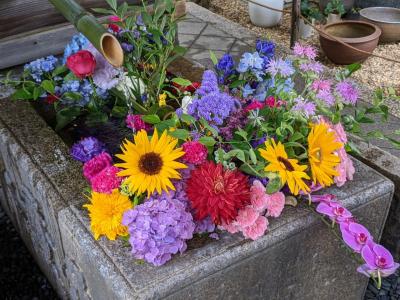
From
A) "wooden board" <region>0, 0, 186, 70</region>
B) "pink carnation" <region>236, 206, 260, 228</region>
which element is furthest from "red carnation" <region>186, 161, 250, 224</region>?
"wooden board" <region>0, 0, 186, 70</region>

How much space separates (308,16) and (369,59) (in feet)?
2.78

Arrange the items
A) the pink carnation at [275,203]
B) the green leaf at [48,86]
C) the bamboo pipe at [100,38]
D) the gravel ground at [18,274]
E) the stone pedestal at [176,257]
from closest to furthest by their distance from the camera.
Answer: the bamboo pipe at [100,38] < the stone pedestal at [176,257] < the pink carnation at [275,203] < the green leaf at [48,86] < the gravel ground at [18,274]

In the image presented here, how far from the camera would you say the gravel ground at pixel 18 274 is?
2.22 metres

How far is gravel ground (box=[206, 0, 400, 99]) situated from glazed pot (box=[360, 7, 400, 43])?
72 millimetres

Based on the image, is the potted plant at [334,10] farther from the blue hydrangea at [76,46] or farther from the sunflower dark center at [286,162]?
the sunflower dark center at [286,162]

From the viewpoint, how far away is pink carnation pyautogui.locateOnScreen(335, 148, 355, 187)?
1525 mm

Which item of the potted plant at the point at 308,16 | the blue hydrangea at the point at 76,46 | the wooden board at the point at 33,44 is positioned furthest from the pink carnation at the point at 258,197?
the potted plant at the point at 308,16

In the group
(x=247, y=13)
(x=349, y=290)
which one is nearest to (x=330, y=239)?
(x=349, y=290)

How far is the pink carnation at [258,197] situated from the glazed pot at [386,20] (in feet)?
10.5

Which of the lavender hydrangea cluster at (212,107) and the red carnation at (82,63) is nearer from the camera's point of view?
the lavender hydrangea cluster at (212,107)

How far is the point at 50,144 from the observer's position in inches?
70.9

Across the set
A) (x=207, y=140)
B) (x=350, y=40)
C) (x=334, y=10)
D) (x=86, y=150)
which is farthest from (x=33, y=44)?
(x=334, y=10)

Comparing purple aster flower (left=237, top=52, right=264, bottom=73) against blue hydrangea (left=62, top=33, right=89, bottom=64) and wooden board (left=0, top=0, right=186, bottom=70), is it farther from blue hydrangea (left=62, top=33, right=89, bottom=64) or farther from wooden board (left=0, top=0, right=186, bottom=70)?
wooden board (left=0, top=0, right=186, bottom=70)

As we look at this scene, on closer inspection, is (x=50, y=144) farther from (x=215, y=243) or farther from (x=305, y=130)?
(x=305, y=130)
